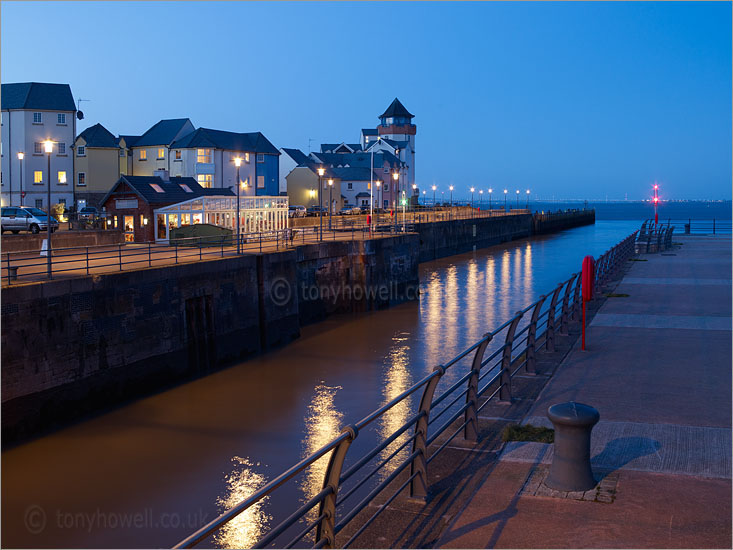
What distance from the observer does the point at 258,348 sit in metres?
26.5

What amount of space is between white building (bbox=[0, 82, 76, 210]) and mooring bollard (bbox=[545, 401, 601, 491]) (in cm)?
6147

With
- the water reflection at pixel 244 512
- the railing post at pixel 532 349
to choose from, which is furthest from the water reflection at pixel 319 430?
the railing post at pixel 532 349

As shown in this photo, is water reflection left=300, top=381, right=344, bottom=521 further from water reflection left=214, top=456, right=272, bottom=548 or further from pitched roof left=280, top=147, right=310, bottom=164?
pitched roof left=280, top=147, right=310, bottom=164

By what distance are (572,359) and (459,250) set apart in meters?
64.7

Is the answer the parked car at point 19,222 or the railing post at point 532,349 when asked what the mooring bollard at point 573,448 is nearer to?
the railing post at point 532,349

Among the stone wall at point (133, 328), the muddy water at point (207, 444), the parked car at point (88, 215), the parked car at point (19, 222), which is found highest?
the parked car at point (88, 215)

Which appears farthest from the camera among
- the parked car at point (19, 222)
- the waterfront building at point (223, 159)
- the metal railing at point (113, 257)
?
the waterfront building at point (223, 159)

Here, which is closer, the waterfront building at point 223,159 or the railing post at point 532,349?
the railing post at point 532,349

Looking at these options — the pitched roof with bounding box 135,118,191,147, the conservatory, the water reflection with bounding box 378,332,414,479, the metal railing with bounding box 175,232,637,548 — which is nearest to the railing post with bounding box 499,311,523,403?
the metal railing with bounding box 175,232,637,548

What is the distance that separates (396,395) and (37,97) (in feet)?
183

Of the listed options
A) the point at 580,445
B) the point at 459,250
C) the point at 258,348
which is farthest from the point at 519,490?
the point at 459,250

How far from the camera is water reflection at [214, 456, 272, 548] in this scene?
1125cm

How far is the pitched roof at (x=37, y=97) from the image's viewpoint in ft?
208

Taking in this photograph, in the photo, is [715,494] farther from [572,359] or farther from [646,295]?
[646,295]
